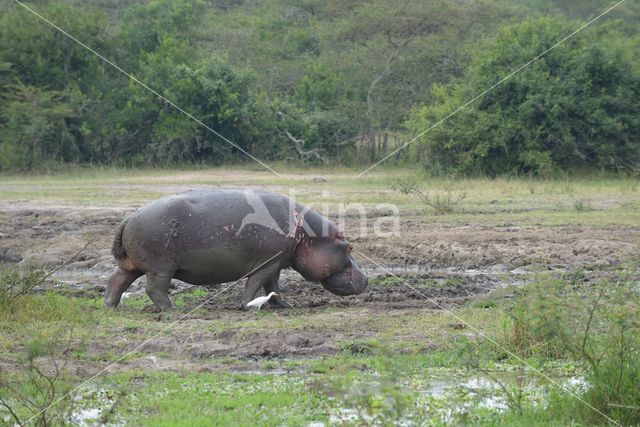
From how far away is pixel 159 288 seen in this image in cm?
1025

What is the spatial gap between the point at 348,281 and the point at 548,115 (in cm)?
1491

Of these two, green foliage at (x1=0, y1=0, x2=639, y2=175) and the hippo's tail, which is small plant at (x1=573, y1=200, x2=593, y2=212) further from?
the hippo's tail

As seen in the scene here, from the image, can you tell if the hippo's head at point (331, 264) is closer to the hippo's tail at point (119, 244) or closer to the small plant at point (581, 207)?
the hippo's tail at point (119, 244)

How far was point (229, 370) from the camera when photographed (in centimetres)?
783

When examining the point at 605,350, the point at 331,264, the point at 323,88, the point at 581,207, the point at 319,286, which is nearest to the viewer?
the point at 605,350

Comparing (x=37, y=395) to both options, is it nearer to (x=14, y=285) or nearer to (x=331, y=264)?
(x=14, y=285)

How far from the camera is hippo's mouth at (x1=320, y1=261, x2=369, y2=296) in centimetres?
1091

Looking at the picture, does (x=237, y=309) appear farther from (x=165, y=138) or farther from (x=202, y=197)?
(x=165, y=138)

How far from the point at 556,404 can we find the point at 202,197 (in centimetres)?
505

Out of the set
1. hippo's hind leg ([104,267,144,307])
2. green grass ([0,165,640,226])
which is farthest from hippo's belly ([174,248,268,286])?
green grass ([0,165,640,226])

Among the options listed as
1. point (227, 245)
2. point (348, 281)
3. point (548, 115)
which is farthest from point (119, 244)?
point (548, 115)

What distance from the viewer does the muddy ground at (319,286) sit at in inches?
336

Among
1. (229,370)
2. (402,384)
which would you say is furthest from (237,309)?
(402,384)

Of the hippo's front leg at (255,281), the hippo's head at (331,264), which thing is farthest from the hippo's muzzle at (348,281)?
the hippo's front leg at (255,281)
